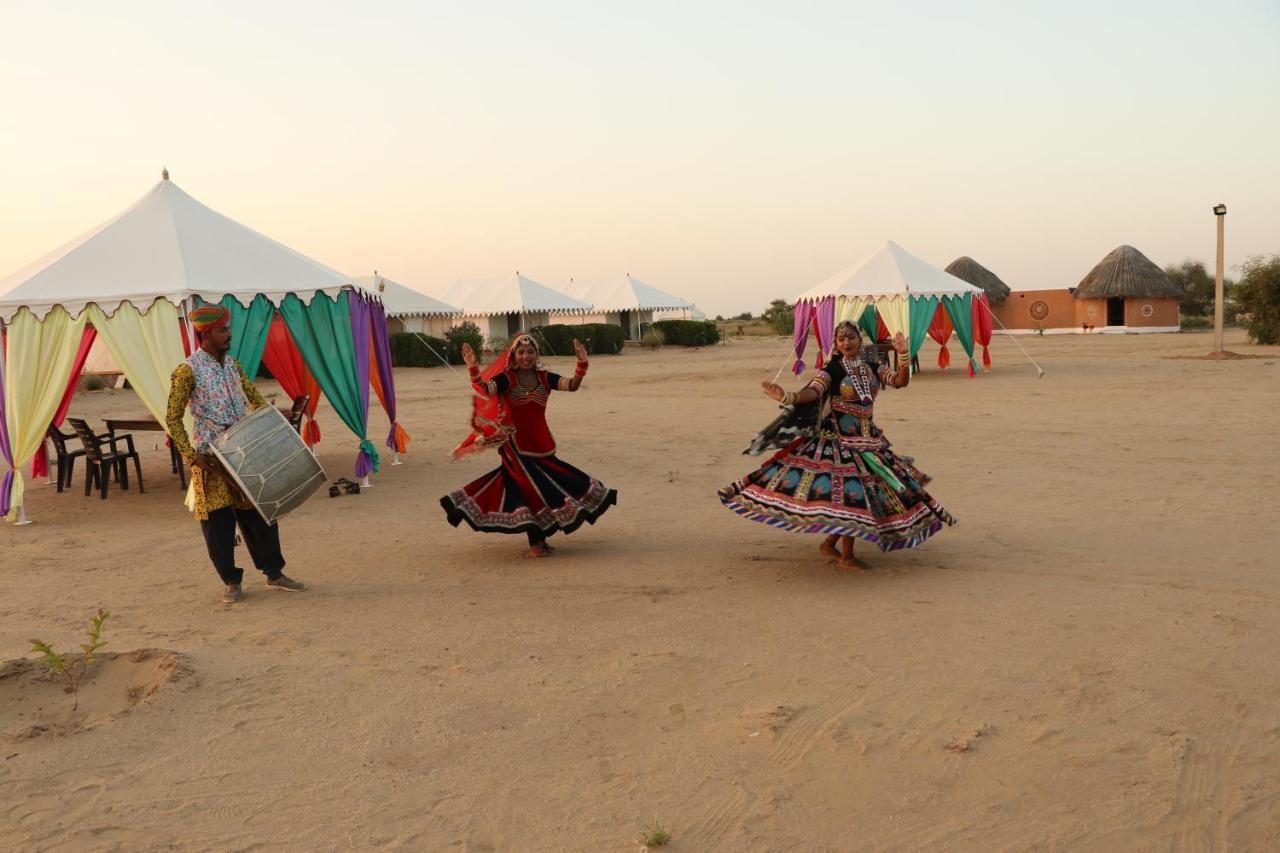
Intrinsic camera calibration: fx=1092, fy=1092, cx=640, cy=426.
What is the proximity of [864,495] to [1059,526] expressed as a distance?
210 cm

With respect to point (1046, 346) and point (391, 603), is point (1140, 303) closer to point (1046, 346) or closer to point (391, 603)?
point (1046, 346)

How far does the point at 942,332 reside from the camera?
22.7 meters

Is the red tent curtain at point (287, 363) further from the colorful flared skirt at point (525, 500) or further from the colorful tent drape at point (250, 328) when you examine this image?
the colorful flared skirt at point (525, 500)

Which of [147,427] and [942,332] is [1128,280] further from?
[147,427]

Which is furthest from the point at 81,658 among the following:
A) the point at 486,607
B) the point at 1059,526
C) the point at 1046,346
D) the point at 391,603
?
the point at 1046,346

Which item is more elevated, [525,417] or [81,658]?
[525,417]

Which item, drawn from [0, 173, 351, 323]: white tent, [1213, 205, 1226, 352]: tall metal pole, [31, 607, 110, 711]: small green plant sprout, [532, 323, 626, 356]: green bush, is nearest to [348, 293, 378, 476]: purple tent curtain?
[0, 173, 351, 323]: white tent

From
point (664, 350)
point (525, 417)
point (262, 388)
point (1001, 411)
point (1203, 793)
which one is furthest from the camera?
point (664, 350)

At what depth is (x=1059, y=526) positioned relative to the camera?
718cm

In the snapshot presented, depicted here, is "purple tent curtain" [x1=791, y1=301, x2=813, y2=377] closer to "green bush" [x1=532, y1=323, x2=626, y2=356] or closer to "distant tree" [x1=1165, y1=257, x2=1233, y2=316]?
"green bush" [x1=532, y1=323, x2=626, y2=356]

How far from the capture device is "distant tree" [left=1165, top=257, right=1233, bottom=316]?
48.1 m

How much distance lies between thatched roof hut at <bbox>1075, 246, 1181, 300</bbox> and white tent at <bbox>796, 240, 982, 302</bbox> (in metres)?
18.9

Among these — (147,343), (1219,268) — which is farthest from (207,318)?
(1219,268)

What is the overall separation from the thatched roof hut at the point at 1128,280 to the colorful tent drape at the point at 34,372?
117ft
